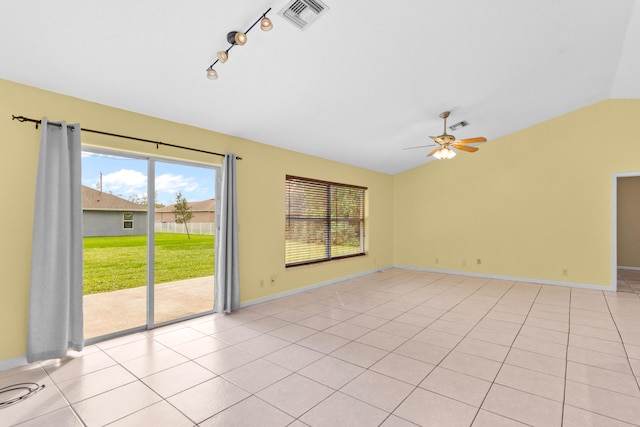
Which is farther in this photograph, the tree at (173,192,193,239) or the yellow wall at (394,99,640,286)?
the yellow wall at (394,99,640,286)

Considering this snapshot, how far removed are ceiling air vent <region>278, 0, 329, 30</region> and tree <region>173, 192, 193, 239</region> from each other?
272cm

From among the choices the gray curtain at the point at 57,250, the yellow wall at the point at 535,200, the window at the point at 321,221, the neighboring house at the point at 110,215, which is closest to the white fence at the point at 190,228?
the neighboring house at the point at 110,215

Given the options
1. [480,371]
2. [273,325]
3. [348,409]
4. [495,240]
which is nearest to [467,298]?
[495,240]

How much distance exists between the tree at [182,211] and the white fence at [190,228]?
0.06m

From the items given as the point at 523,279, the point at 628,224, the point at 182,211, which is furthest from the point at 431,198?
the point at 182,211

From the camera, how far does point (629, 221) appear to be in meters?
7.23

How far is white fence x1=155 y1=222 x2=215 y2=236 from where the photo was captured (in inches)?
147

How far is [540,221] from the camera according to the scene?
5.92 meters

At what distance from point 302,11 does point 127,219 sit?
120 inches

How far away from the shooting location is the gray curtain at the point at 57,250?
2678 mm

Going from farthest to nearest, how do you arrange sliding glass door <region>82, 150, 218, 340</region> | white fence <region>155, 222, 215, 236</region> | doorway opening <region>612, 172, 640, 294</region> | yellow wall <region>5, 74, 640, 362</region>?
doorway opening <region>612, 172, 640, 294</region>
white fence <region>155, 222, 215, 236</region>
sliding glass door <region>82, 150, 218, 340</region>
yellow wall <region>5, 74, 640, 362</region>

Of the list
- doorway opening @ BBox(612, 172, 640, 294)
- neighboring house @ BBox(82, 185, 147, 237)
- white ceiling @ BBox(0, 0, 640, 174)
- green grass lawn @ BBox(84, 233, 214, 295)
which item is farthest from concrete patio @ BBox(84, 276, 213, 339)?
doorway opening @ BBox(612, 172, 640, 294)

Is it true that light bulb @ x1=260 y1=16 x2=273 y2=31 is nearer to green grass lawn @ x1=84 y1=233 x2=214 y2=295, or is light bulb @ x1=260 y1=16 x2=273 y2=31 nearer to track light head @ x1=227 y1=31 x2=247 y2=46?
track light head @ x1=227 y1=31 x2=247 y2=46

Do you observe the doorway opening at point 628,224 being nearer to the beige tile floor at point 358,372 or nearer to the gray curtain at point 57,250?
the beige tile floor at point 358,372
